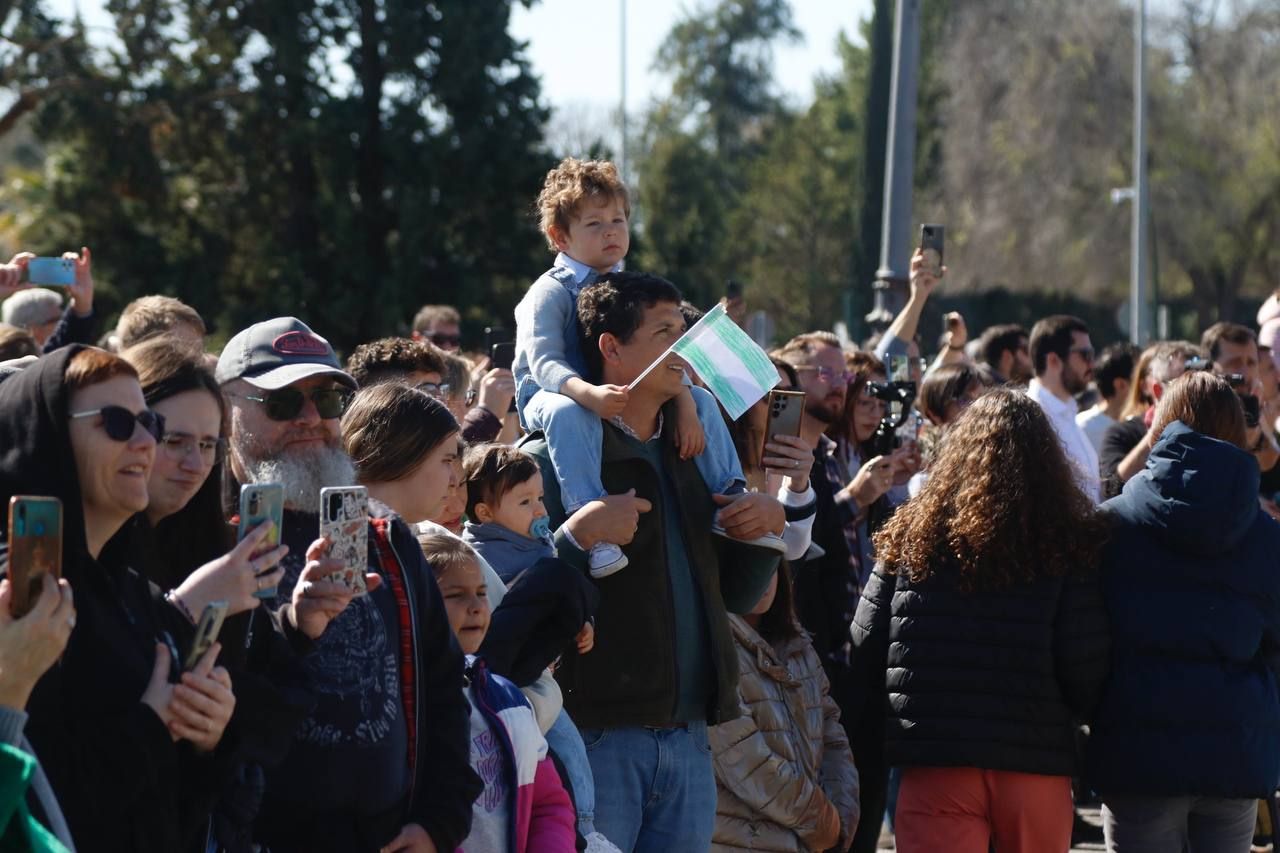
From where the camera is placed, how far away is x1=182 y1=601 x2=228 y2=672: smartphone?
2.82 meters

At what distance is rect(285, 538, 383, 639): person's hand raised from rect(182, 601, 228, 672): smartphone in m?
0.30

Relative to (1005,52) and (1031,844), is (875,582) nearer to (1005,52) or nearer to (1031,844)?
(1031,844)

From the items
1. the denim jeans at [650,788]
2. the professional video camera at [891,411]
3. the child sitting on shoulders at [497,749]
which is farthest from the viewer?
the professional video camera at [891,411]

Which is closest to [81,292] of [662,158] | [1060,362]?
[1060,362]

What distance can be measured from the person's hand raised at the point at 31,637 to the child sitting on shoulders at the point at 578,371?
6.29 feet

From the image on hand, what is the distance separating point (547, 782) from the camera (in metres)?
4.06

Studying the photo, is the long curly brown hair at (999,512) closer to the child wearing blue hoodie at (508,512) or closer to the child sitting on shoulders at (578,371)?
the child sitting on shoulders at (578,371)

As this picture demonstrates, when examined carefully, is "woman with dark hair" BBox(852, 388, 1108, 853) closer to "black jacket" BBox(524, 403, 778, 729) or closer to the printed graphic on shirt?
"black jacket" BBox(524, 403, 778, 729)

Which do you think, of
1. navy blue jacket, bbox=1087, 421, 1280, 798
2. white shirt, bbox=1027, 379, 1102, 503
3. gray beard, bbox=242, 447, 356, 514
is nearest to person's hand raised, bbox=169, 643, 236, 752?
gray beard, bbox=242, 447, 356, 514

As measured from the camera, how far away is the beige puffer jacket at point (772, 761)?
5.21 metres

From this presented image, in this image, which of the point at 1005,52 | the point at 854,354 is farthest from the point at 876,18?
the point at 854,354

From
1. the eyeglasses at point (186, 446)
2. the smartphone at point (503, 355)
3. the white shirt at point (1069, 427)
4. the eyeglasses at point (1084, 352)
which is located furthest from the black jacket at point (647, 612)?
the eyeglasses at point (1084, 352)

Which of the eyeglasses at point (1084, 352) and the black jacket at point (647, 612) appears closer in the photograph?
the black jacket at point (647, 612)

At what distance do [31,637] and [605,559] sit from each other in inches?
→ 77.4
